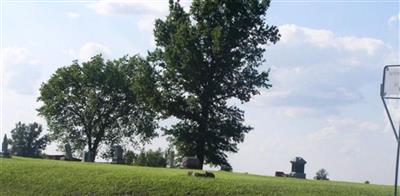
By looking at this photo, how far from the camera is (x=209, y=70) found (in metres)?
40.2

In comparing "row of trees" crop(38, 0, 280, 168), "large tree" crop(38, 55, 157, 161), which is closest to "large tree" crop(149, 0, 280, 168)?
"row of trees" crop(38, 0, 280, 168)

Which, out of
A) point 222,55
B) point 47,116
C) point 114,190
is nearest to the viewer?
point 114,190

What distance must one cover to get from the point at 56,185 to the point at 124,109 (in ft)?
124

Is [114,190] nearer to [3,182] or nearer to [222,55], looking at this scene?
[3,182]

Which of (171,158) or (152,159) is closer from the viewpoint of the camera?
(171,158)

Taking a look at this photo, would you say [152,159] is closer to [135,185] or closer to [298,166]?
[298,166]

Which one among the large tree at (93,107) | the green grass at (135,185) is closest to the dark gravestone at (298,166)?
the green grass at (135,185)

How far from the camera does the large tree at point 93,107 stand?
5734 cm

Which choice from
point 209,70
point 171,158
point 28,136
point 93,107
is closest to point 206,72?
point 209,70

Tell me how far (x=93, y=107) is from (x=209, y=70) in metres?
20.1

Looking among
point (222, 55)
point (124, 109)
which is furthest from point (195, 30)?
point (124, 109)

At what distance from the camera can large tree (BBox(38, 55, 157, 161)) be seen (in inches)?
2258

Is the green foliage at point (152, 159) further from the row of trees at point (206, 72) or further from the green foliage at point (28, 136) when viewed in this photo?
the green foliage at point (28, 136)

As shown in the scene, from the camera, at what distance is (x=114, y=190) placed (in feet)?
64.9
